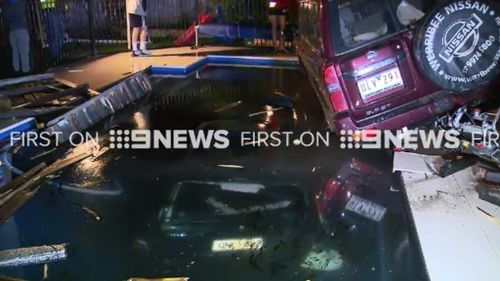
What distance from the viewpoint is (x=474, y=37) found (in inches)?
199

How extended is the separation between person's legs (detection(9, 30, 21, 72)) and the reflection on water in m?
5.35

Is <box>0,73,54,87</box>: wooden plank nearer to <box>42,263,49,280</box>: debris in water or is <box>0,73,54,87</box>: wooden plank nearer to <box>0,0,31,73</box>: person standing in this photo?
<box>0,0,31,73</box>: person standing

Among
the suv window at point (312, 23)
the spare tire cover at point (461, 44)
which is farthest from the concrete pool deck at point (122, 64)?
the spare tire cover at point (461, 44)

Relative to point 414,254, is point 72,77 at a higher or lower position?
higher

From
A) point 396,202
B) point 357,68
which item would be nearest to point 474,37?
point 357,68

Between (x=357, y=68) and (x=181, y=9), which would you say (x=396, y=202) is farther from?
(x=181, y=9)

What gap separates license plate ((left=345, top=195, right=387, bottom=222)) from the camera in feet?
14.5

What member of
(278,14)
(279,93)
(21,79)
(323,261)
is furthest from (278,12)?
(323,261)

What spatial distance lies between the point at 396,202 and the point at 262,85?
6.33 meters

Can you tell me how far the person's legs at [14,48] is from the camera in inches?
388

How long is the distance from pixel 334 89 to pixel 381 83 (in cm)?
52

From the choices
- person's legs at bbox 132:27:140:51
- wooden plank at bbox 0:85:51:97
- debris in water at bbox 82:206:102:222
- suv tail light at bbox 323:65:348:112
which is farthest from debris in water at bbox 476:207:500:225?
person's legs at bbox 132:27:140:51

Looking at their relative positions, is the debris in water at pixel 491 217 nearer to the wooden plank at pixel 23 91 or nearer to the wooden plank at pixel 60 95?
the wooden plank at pixel 60 95

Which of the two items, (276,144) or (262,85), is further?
(262,85)
